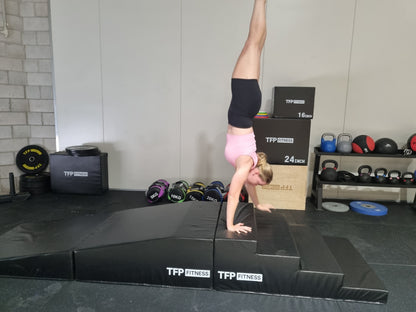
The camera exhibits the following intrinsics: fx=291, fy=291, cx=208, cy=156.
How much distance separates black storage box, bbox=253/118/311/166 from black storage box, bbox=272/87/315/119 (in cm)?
16

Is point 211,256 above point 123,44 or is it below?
below

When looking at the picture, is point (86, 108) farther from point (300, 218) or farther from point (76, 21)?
point (300, 218)

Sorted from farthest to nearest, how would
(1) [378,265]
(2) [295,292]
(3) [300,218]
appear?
(3) [300,218]
(1) [378,265]
(2) [295,292]

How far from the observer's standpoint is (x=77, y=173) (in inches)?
163

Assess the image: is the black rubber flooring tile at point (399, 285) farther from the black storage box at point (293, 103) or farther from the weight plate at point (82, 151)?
the weight plate at point (82, 151)

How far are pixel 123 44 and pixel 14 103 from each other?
181 centimetres

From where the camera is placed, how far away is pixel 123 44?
13.8ft

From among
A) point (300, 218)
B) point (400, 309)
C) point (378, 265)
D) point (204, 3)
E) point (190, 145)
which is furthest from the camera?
point (190, 145)

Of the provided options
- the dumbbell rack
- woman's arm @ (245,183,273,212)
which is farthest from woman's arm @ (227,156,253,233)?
the dumbbell rack

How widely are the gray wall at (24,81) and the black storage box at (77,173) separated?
24.8 inches

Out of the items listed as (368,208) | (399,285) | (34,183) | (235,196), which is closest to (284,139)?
(368,208)

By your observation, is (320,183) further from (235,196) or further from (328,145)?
(235,196)

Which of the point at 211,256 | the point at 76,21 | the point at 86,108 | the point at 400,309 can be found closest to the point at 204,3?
the point at 76,21

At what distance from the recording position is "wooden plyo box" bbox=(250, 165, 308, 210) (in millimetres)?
3572
